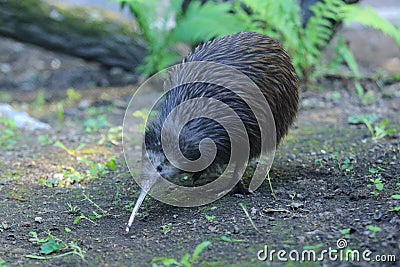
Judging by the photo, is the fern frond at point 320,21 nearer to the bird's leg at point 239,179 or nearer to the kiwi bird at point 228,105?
the kiwi bird at point 228,105

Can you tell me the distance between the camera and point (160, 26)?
27.1 feet

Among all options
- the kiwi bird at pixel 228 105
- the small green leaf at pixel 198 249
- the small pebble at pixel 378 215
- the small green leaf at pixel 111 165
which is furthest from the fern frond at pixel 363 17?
the small green leaf at pixel 198 249

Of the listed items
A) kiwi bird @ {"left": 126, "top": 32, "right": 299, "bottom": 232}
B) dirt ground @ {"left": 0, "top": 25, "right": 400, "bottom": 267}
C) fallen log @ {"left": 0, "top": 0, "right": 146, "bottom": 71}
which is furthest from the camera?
fallen log @ {"left": 0, "top": 0, "right": 146, "bottom": 71}

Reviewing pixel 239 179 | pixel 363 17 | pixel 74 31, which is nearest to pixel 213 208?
pixel 239 179

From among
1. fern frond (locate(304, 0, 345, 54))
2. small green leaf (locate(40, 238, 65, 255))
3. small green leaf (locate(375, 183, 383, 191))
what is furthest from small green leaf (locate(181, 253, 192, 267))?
fern frond (locate(304, 0, 345, 54))

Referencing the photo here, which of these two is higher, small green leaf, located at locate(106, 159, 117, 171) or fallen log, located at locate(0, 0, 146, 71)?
small green leaf, located at locate(106, 159, 117, 171)

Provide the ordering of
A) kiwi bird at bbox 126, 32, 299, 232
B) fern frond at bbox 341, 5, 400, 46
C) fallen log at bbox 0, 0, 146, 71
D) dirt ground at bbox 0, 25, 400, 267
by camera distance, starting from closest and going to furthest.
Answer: dirt ground at bbox 0, 25, 400, 267
kiwi bird at bbox 126, 32, 299, 232
fern frond at bbox 341, 5, 400, 46
fallen log at bbox 0, 0, 146, 71

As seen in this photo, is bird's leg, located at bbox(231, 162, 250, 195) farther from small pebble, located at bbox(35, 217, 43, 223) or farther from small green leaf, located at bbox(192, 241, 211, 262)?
small pebble, located at bbox(35, 217, 43, 223)

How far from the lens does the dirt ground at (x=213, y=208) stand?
346 cm

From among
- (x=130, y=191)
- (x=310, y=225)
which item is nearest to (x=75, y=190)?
(x=130, y=191)

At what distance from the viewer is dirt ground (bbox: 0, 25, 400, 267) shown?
3.46 meters

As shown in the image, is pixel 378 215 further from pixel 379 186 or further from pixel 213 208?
pixel 213 208

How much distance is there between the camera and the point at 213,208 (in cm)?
417

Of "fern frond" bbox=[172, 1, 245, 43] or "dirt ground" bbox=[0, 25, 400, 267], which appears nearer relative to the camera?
"dirt ground" bbox=[0, 25, 400, 267]
